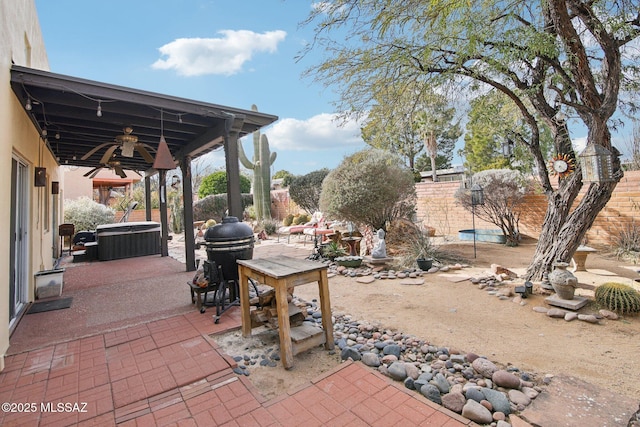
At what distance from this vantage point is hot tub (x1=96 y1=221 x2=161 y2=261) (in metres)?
7.69

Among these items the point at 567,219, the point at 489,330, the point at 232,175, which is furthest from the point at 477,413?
the point at 567,219

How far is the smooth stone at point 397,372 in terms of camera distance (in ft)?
7.13

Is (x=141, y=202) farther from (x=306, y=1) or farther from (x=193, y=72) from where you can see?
(x=306, y=1)

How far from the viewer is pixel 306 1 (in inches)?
145

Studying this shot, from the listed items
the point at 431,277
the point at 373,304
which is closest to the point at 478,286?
the point at 431,277

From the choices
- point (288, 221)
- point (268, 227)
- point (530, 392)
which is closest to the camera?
point (530, 392)

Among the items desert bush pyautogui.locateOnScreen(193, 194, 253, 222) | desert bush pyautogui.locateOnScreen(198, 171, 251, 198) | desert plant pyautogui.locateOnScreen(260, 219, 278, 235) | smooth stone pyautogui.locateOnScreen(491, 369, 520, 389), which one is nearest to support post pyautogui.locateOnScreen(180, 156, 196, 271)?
smooth stone pyautogui.locateOnScreen(491, 369, 520, 389)

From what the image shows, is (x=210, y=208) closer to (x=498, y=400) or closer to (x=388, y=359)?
(x=388, y=359)

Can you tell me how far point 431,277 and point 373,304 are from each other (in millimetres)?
1728

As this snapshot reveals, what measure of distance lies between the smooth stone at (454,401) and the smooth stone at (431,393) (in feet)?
0.10

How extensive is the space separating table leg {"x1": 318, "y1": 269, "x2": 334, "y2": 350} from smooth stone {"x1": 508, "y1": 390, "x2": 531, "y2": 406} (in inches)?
52.2

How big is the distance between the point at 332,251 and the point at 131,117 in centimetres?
440

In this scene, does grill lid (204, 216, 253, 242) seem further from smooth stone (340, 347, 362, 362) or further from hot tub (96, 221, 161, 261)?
hot tub (96, 221, 161, 261)

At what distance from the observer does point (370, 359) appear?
241 centimetres
